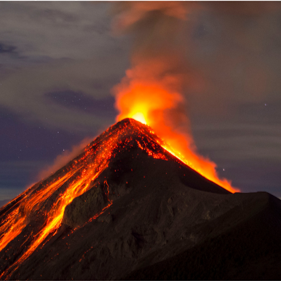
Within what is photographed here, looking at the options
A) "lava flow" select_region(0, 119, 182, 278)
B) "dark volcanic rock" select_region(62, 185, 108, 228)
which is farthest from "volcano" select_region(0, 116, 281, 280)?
"lava flow" select_region(0, 119, 182, 278)

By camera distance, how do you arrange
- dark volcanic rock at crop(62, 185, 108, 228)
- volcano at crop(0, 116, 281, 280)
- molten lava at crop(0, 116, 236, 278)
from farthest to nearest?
molten lava at crop(0, 116, 236, 278) → dark volcanic rock at crop(62, 185, 108, 228) → volcano at crop(0, 116, 281, 280)

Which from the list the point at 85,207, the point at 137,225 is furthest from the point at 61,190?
the point at 137,225

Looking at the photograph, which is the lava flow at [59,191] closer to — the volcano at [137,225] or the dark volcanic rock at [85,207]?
the volcano at [137,225]

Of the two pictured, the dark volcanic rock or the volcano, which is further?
the dark volcanic rock

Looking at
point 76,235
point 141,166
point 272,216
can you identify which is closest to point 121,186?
point 141,166

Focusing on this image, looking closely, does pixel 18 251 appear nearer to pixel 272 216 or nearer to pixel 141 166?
pixel 141 166

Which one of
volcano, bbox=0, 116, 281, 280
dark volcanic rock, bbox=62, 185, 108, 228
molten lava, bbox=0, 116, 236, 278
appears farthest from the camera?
molten lava, bbox=0, 116, 236, 278

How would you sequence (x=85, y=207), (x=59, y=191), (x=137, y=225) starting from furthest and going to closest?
1. (x=59, y=191)
2. (x=85, y=207)
3. (x=137, y=225)

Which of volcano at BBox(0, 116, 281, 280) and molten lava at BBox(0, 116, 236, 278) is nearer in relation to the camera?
volcano at BBox(0, 116, 281, 280)

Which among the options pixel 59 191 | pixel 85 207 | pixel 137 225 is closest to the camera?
pixel 137 225

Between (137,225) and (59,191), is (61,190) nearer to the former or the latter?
(59,191)

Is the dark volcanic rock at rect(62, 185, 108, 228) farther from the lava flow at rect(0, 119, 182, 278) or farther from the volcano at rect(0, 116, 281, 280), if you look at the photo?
the lava flow at rect(0, 119, 182, 278)
